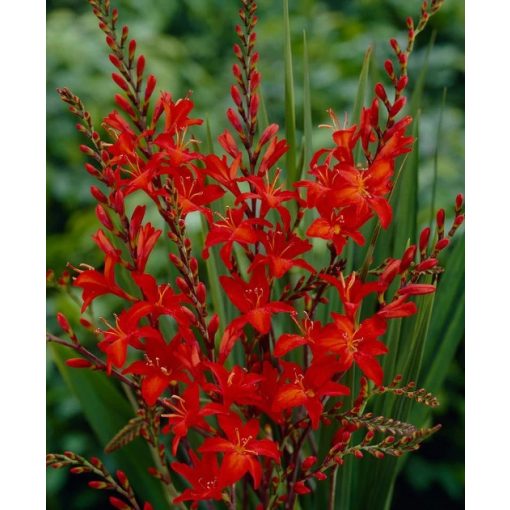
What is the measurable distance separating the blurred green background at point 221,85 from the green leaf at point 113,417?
28 centimetres

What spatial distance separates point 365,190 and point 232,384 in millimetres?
214

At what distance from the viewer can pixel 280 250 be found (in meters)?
0.82

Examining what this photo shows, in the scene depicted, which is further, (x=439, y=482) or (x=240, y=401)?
(x=439, y=482)

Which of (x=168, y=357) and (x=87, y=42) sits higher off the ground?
(x=87, y=42)

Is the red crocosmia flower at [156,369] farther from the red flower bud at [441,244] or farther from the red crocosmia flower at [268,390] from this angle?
the red flower bud at [441,244]

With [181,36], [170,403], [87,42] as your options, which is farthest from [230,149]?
[181,36]

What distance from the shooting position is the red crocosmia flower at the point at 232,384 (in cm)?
76

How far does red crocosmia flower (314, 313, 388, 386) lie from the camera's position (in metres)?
0.76

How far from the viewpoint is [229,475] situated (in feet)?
2.50

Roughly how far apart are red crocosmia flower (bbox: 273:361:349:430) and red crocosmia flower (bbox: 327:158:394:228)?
15cm
